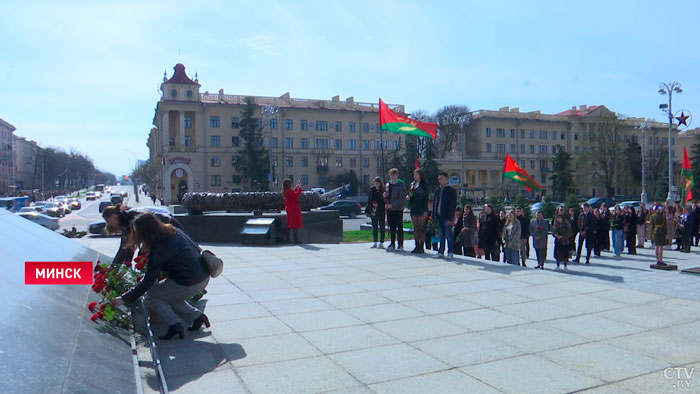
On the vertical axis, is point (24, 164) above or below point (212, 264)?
above

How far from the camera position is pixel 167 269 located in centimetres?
499

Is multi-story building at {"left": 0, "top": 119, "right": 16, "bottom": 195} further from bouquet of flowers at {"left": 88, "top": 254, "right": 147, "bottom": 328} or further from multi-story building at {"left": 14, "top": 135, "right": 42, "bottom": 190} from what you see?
bouquet of flowers at {"left": 88, "top": 254, "right": 147, "bottom": 328}

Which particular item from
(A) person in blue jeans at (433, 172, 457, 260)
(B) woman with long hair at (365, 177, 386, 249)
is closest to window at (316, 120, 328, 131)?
(B) woman with long hair at (365, 177, 386, 249)

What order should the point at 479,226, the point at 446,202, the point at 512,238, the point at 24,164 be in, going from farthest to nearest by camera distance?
the point at 24,164 < the point at 479,226 < the point at 512,238 < the point at 446,202

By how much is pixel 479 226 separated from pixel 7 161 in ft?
329

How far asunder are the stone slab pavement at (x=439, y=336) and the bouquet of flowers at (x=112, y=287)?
0.54 m

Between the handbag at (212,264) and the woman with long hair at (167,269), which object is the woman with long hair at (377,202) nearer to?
the handbag at (212,264)

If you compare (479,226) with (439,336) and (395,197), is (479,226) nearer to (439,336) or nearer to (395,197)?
(395,197)

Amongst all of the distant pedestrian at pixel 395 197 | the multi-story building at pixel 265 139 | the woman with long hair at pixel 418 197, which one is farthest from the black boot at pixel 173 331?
the multi-story building at pixel 265 139

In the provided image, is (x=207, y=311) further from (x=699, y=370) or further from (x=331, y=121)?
(x=331, y=121)

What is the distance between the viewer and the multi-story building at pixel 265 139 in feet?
217

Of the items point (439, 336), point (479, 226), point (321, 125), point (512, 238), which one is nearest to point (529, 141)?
point (321, 125)

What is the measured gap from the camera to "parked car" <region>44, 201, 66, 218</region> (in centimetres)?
4578

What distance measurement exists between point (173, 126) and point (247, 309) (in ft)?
217
